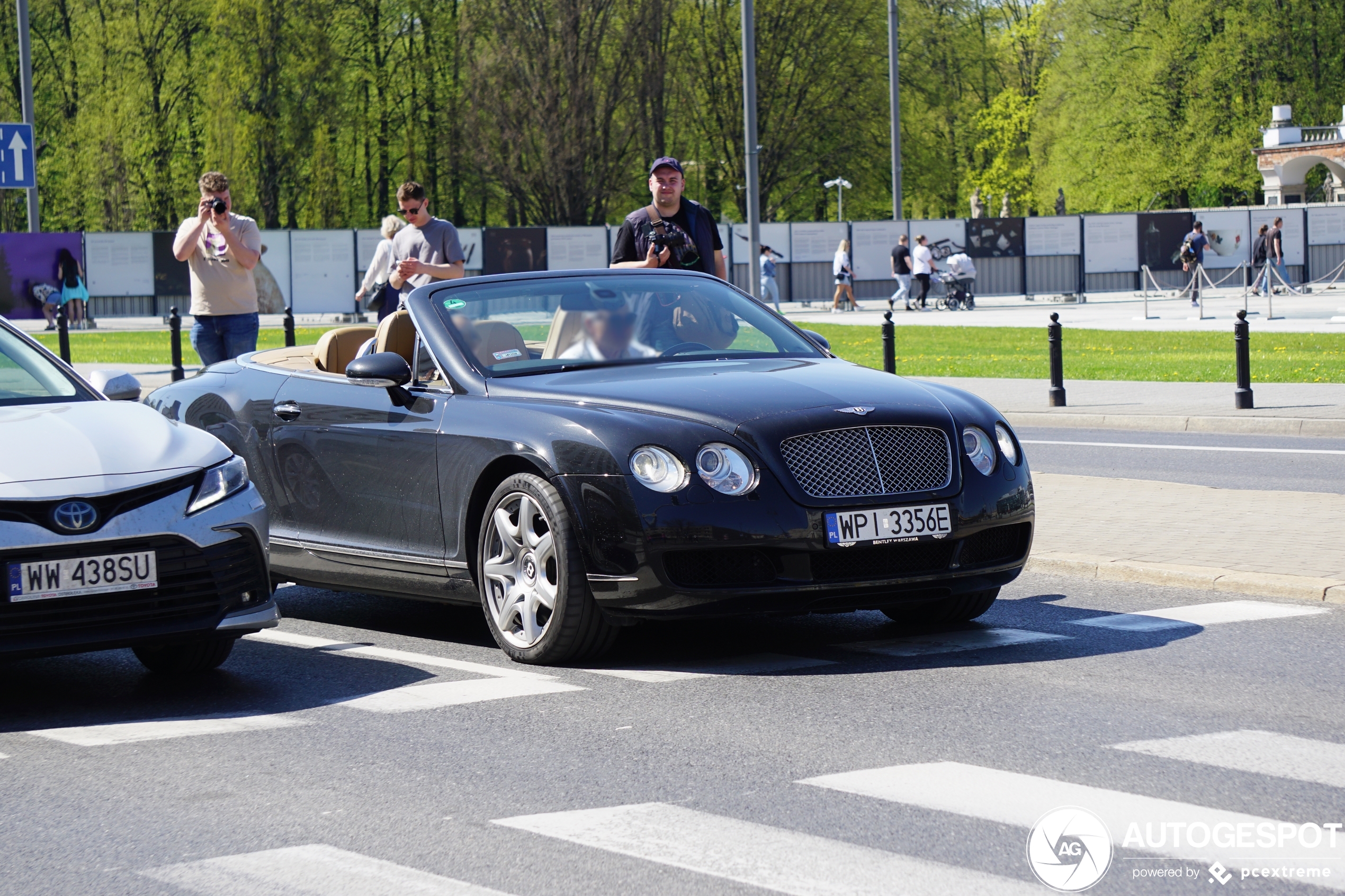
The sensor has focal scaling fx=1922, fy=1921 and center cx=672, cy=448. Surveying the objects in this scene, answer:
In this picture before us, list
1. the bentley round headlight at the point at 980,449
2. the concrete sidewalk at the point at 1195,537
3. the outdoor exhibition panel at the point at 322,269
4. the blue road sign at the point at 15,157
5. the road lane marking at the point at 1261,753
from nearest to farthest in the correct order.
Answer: the road lane marking at the point at 1261,753 → the bentley round headlight at the point at 980,449 → the concrete sidewalk at the point at 1195,537 → the blue road sign at the point at 15,157 → the outdoor exhibition panel at the point at 322,269

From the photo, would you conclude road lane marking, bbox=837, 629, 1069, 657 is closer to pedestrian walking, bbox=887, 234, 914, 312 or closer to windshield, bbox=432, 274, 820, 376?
windshield, bbox=432, 274, 820, 376

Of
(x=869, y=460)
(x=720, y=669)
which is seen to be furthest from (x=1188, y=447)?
(x=720, y=669)

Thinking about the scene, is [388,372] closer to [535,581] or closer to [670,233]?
[535,581]

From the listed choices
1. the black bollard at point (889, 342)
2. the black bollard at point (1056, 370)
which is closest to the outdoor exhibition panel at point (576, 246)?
the black bollard at point (889, 342)

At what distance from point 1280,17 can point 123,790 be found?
2700 inches

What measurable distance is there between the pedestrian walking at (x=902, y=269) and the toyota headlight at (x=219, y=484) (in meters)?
37.1

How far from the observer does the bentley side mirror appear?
750 cm

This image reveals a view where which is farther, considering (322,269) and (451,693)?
(322,269)

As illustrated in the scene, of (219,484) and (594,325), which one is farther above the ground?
(594,325)

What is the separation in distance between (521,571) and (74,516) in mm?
1639

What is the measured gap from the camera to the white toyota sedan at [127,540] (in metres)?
6.07

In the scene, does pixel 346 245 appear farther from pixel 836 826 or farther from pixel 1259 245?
pixel 836 826

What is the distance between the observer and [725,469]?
6.60 m

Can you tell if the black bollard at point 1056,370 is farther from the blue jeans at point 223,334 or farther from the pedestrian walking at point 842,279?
the pedestrian walking at point 842,279
